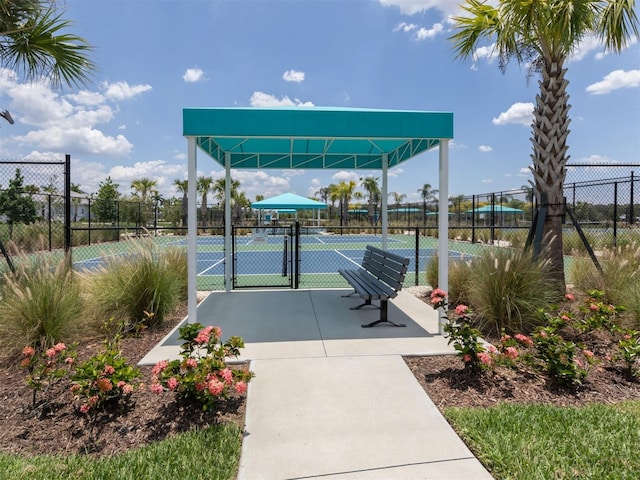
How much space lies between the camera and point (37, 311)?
14.0ft

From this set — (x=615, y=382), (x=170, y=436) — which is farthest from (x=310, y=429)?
(x=615, y=382)

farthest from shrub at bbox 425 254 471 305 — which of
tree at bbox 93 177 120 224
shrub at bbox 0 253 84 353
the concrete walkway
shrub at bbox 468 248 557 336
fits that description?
tree at bbox 93 177 120 224

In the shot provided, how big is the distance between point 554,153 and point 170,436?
25.7ft

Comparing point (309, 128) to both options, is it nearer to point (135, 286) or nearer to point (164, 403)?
point (135, 286)

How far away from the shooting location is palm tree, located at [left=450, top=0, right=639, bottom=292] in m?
6.19

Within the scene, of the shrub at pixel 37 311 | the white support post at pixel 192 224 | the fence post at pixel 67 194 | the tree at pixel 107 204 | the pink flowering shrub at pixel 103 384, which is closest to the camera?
the pink flowering shrub at pixel 103 384

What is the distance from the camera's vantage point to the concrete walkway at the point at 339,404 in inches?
105

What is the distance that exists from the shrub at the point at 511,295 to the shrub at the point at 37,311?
18.2 feet

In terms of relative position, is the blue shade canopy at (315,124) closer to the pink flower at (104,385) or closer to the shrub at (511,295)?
the shrub at (511,295)

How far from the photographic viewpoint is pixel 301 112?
5121 mm

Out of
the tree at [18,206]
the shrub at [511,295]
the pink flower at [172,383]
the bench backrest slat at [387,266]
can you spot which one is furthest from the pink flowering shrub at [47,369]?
the tree at [18,206]

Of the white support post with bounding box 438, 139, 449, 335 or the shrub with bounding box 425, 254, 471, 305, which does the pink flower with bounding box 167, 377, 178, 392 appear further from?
the shrub with bounding box 425, 254, 471, 305

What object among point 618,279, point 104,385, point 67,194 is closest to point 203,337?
point 104,385

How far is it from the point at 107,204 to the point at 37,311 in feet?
121
